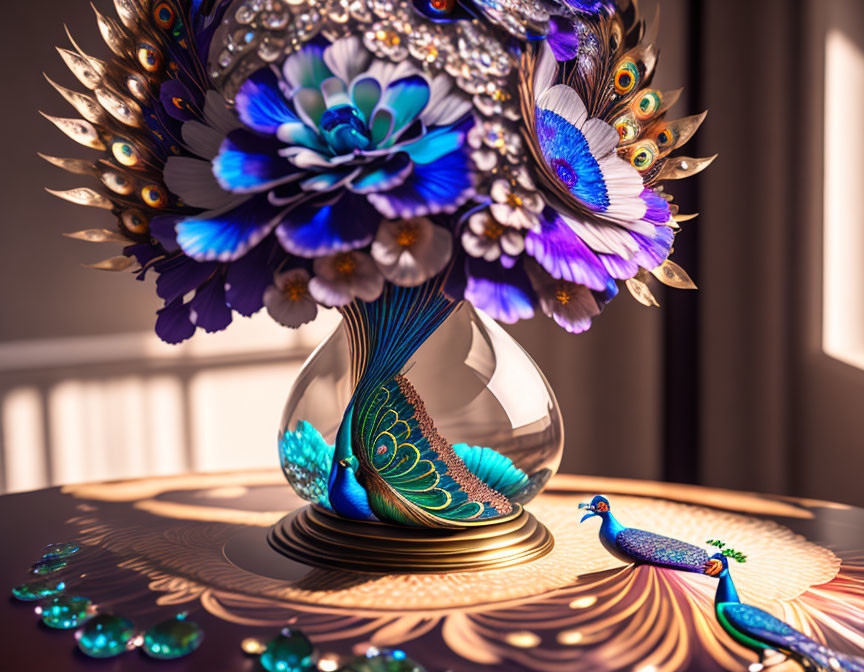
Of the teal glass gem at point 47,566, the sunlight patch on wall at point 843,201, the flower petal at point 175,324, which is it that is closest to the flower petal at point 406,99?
the flower petal at point 175,324

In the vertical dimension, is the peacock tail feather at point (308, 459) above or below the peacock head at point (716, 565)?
above

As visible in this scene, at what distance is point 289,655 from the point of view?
0.64m

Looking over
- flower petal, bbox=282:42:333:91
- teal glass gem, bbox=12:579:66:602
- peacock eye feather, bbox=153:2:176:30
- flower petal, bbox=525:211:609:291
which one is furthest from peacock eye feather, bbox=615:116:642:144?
teal glass gem, bbox=12:579:66:602

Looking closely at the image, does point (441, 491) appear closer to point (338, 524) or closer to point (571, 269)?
point (338, 524)

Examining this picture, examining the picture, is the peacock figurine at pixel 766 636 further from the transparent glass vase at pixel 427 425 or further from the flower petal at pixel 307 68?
the flower petal at pixel 307 68

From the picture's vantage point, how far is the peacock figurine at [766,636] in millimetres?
631

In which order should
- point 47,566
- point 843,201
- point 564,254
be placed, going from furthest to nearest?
point 843,201 → point 47,566 → point 564,254

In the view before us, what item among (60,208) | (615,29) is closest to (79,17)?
Answer: (60,208)

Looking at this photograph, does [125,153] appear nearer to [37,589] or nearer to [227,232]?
[227,232]

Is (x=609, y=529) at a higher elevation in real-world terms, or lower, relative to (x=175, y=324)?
lower

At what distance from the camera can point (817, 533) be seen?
965mm

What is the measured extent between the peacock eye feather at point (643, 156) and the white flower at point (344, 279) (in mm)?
342

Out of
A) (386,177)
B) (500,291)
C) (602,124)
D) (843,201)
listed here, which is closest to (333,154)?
(386,177)

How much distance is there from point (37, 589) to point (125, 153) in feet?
1.24
